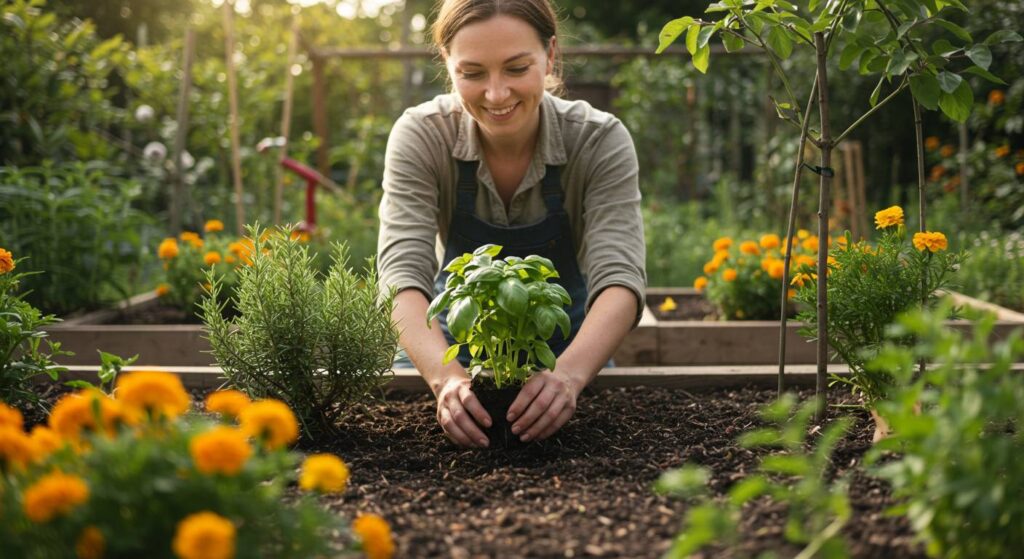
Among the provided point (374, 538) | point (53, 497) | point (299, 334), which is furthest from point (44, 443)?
point (299, 334)

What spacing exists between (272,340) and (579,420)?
2.52 feet

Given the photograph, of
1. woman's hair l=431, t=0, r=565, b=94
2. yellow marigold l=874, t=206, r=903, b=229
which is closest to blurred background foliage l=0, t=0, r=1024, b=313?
woman's hair l=431, t=0, r=565, b=94

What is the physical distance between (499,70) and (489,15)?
0.15 meters

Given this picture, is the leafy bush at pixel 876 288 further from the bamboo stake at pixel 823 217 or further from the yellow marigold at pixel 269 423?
the yellow marigold at pixel 269 423

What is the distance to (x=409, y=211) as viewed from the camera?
2416mm

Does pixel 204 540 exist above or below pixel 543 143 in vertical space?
below

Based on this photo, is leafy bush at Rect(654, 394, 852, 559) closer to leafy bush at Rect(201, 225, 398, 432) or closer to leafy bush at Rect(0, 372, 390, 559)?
leafy bush at Rect(0, 372, 390, 559)

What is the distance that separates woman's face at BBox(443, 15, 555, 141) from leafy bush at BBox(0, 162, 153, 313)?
2002mm

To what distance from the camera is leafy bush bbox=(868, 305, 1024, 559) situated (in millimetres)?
1075

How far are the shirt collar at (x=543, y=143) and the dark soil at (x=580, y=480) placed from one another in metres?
0.73

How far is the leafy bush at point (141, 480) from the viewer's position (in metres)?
0.99

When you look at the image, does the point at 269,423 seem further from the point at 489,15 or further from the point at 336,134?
the point at 336,134

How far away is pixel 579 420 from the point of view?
7.02ft

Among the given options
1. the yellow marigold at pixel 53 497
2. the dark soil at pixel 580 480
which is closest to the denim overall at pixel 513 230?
the dark soil at pixel 580 480
